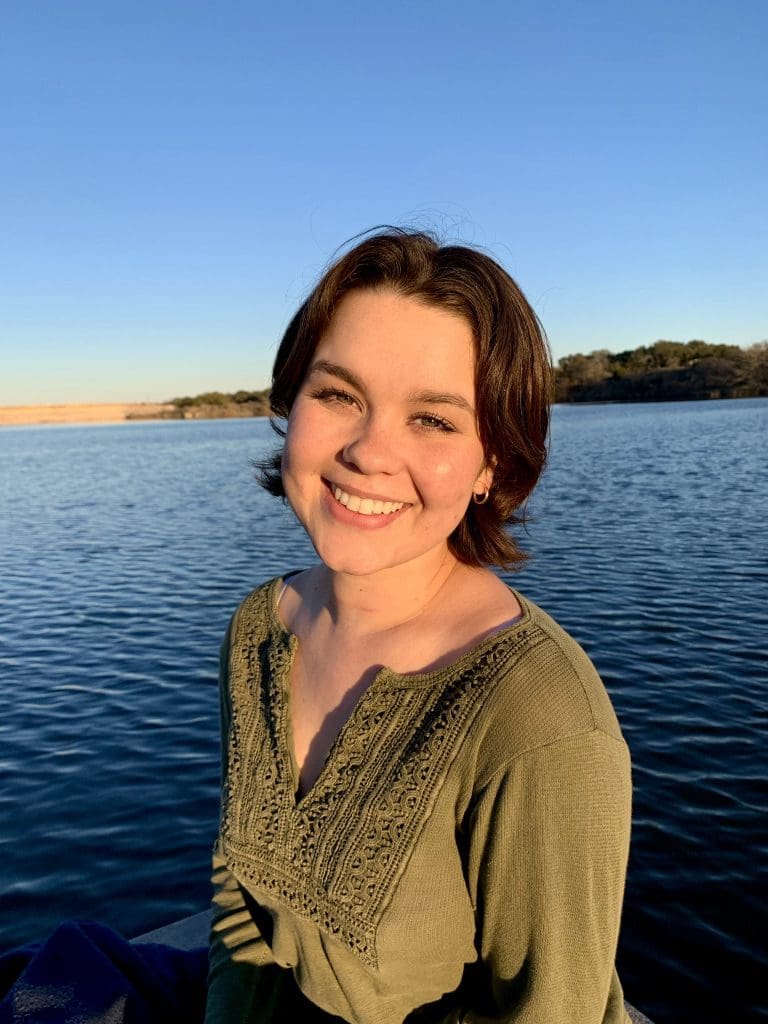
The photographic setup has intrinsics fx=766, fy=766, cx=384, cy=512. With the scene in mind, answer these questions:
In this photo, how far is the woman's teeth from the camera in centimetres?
176

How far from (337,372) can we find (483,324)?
336mm

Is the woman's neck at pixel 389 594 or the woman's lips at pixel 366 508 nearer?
the woman's lips at pixel 366 508

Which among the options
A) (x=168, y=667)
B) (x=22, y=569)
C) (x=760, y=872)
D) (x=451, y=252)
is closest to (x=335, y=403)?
(x=451, y=252)

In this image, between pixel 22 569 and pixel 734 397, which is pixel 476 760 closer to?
pixel 22 569

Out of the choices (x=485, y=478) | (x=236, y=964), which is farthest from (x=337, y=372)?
(x=236, y=964)

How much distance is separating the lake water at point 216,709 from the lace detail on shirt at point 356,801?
4.30m

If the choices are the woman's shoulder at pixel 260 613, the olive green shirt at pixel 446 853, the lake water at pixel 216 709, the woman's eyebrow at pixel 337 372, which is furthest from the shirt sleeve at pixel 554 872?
the lake water at pixel 216 709

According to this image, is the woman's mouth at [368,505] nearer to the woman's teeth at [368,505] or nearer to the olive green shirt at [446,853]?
the woman's teeth at [368,505]

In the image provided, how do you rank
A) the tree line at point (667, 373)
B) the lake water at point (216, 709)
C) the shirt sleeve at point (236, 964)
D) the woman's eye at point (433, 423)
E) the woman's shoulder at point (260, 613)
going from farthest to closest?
1. the tree line at point (667, 373)
2. the lake water at point (216, 709)
3. the woman's shoulder at point (260, 613)
4. the shirt sleeve at point (236, 964)
5. the woman's eye at point (433, 423)

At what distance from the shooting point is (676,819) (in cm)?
656

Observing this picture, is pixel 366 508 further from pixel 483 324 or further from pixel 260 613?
pixel 260 613

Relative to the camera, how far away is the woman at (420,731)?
1.42 m

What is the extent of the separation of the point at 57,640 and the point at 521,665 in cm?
1184

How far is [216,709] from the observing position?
29.8ft
